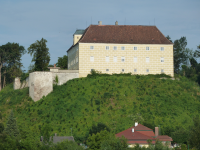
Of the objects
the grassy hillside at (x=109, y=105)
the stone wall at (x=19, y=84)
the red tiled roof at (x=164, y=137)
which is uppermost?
the stone wall at (x=19, y=84)

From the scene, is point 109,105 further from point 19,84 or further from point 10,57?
point 10,57

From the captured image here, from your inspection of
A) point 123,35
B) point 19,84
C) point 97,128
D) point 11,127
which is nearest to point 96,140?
point 97,128

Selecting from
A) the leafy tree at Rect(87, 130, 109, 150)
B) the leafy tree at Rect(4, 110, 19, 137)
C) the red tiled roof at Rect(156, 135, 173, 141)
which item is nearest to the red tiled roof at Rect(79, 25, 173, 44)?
the leafy tree at Rect(4, 110, 19, 137)

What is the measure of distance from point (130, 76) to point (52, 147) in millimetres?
29108

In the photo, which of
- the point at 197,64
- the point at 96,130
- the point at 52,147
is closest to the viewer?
the point at 52,147

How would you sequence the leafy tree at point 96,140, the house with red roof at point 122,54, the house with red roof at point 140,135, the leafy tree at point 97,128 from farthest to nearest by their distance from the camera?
the house with red roof at point 122,54 < the leafy tree at point 97,128 < the house with red roof at point 140,135 < the leafy tree at point 96,140

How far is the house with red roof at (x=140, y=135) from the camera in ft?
174

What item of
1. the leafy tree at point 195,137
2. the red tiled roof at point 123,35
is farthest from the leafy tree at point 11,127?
the leafy tree at point 195,137

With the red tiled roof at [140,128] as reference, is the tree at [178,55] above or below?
above

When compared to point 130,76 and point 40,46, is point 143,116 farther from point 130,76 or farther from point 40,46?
point 40,46

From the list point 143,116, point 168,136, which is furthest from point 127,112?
point 168,136

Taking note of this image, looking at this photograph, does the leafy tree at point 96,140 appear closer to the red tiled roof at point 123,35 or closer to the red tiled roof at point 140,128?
the red tiled roof at point 140,128

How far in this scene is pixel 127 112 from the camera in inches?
2522

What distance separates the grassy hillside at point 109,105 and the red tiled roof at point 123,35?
6.84 meters
